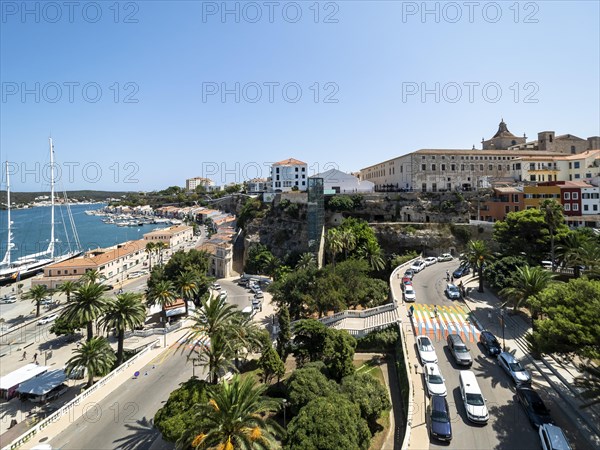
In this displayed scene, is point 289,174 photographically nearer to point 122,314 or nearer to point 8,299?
point 8,299

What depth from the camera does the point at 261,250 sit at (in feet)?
212

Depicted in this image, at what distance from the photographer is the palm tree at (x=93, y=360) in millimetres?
25562

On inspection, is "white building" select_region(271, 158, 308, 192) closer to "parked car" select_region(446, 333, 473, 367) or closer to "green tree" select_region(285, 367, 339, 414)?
"parked car" select_region(446, 333, 473, 367)

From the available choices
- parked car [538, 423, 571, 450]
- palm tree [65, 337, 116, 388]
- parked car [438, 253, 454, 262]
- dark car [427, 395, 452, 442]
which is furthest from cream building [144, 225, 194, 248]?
parked car [538, 423, 571, 450]

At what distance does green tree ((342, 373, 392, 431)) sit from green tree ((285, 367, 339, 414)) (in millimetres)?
912

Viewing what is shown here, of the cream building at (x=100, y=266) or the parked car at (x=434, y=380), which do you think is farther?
the cream building at (x=100, y=266)

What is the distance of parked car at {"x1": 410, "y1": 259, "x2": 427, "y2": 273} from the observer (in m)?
44.3

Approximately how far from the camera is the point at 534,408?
1575cm

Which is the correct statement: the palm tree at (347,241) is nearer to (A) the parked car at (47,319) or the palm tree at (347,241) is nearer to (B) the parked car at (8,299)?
(A) the parked car at (47,319)

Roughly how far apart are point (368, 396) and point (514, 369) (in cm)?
927

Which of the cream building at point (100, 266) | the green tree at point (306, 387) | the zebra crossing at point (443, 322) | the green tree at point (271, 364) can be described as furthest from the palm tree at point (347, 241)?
the cream building at point (100, 266)

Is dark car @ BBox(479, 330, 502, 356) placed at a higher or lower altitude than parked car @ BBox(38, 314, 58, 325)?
higher

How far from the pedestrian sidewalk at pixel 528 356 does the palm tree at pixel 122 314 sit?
1192 inches

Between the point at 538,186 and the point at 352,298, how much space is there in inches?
1589
